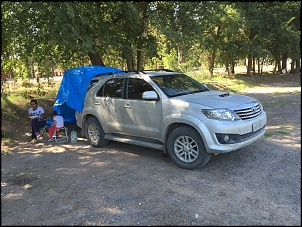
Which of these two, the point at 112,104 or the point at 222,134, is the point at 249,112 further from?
the point at 112,104

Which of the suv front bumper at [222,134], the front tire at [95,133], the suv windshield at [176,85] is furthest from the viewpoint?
the front tire at [95,133]

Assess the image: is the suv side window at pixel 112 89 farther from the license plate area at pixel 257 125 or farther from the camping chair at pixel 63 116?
the license plate area at pixel 257 125

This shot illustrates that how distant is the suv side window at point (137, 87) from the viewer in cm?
570

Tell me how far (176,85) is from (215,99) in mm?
952

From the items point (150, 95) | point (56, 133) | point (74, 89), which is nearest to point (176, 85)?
point (150, 95)

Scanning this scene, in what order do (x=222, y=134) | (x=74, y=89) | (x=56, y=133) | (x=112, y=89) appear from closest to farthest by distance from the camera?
(x=222, y=134) → (x=112, y=89) → (x=74, y=89) → (x=56, y=133)

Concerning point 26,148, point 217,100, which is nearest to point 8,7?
point 26,148

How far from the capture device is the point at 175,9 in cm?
938

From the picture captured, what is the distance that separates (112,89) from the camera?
6.34 m

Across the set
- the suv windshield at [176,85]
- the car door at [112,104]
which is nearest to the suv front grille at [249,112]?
the suv windshield at [176,85]

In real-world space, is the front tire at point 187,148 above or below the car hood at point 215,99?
below

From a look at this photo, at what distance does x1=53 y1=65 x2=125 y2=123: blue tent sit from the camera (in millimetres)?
7086

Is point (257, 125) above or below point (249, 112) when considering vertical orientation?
below

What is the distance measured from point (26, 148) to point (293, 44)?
77.9 ft
